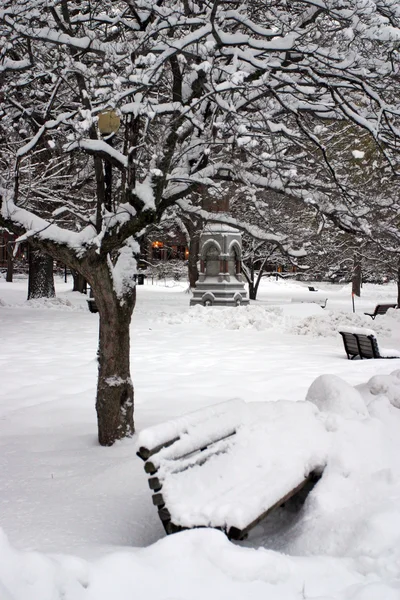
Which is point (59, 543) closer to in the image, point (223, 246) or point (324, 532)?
point (324, 532)

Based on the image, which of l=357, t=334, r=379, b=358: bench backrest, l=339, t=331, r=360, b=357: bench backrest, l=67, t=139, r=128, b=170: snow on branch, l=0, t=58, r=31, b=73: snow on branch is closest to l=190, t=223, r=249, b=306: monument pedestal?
l=339, t=331, r=360, b=357: bench backrest

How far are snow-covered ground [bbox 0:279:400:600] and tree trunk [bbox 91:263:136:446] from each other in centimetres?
21

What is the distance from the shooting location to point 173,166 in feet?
20.3

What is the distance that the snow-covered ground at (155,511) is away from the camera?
2.85 m

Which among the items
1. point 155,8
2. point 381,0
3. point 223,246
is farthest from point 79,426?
point 223,246

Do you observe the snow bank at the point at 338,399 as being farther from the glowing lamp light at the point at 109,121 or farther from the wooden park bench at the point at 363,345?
the wooden park bench at the point at 363,345

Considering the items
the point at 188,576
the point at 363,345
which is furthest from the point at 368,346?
the point at 188,576

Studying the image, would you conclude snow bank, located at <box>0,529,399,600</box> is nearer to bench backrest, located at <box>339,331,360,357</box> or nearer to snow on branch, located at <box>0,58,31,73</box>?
snow on branch, located at <box>0,58,31,73</box>

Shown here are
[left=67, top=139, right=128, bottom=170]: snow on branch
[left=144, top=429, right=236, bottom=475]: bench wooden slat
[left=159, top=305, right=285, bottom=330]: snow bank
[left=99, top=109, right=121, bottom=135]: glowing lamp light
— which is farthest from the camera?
[left=159, top=305, right=285, bottom=330]: snow bank

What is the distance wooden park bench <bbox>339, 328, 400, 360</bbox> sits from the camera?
12.0 meters

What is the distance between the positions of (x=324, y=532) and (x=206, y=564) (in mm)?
1169

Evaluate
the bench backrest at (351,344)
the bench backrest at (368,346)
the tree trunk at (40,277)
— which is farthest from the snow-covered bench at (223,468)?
the tree trunk at (40,277)

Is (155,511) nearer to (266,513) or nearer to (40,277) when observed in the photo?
(266,513)

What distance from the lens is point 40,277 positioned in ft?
72.6
